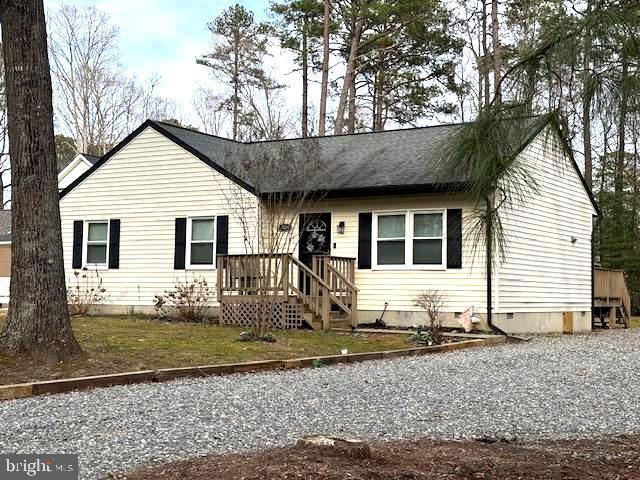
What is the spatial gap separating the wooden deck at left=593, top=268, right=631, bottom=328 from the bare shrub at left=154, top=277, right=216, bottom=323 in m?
9.77

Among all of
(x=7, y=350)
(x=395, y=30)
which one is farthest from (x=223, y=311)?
(x=395, y=30)

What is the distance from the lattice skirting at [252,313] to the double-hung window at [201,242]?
188cm

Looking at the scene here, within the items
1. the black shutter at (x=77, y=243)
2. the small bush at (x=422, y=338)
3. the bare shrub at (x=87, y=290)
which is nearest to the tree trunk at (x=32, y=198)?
the small bush at (x=422, y=338)

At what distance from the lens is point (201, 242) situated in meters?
15.9

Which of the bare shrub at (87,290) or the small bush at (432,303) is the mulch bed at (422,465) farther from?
the bare shrub at (87,290)

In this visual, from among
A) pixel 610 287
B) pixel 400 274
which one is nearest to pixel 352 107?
pixel 610 287

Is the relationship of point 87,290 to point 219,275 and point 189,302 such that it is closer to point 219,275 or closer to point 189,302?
point 189,302

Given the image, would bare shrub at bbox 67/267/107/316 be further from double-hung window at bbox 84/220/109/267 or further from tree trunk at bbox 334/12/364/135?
tree trunk at bbox 334/12/364/135

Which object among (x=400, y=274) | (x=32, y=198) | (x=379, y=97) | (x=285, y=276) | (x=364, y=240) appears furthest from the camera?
(x=379, y=97)

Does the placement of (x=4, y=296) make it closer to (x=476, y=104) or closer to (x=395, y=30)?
(x=395, y=30)

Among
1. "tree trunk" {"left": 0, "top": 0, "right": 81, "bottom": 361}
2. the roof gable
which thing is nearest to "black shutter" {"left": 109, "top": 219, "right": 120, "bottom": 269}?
the roof gable

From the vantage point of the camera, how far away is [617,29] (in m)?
3.29

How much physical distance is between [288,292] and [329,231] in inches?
79.0

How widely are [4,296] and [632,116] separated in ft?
76.5
